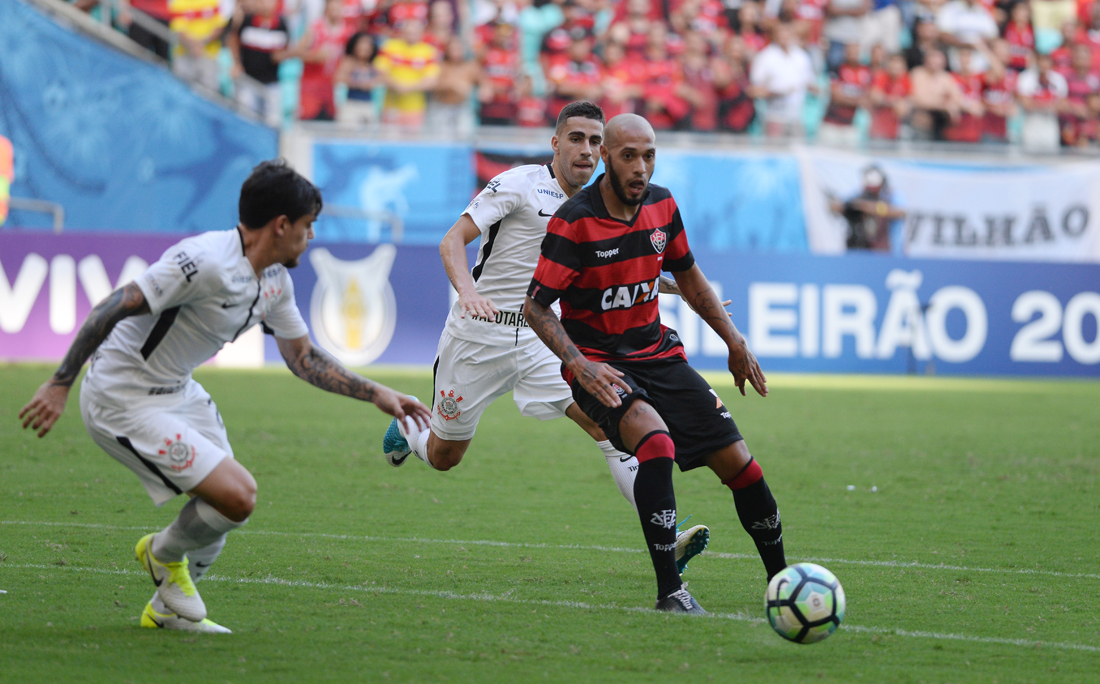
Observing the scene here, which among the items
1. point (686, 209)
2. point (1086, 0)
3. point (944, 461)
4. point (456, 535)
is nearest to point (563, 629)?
A: point (456, 535)

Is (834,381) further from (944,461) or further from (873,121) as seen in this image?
(944,461)

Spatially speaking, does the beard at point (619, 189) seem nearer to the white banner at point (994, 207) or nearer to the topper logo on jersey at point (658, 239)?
the topper logo on jersey at point (658, 239)

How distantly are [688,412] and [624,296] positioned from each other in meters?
0.55

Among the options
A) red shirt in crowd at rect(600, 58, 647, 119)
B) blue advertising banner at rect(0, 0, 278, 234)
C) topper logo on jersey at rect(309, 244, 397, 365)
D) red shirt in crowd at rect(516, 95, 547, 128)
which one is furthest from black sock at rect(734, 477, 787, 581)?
red shirt in crowd at rect(516, 95, 547, 128)

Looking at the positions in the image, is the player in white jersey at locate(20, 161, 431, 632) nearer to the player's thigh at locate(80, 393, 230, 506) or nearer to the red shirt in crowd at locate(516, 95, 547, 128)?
the player's thigh at locate(80, 393, 230, 506)

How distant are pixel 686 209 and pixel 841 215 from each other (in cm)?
259

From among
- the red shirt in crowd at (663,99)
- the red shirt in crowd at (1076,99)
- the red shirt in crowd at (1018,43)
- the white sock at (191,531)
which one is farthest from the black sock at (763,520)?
the red shirt in crowd at (1018,43)

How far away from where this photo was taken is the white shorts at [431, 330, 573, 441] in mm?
6391

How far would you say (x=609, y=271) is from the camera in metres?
5.09

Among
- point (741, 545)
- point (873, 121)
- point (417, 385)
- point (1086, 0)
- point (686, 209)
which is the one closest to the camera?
point (741, 545)

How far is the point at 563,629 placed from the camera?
4.60m

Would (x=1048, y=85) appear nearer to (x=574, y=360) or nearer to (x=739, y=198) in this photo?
(x=739, y=198)

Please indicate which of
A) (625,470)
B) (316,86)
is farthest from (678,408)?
(316,86)

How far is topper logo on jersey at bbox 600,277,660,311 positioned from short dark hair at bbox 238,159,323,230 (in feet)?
4.35
